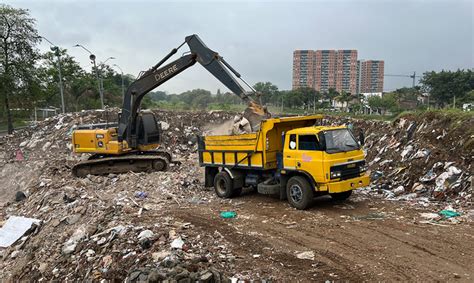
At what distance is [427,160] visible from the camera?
11.6m

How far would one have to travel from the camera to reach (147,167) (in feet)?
50.0

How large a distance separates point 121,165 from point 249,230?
8389 millimetres

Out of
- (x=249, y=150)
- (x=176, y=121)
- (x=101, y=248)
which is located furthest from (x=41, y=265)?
(x=176, y=121)

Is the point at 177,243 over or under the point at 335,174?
under

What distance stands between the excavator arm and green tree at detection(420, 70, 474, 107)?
25590 mm

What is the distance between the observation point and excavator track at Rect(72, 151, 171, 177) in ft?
48.9

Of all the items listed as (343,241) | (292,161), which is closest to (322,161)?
(292,161)

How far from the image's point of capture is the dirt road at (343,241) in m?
6.05

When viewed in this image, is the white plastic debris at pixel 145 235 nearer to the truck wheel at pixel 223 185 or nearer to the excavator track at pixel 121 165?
the truck wheel at pixel 223 185

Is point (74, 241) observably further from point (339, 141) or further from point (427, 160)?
point (427, 160)

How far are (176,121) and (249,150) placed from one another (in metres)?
17.3

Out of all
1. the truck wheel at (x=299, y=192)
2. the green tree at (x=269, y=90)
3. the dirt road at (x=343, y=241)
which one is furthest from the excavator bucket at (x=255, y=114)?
the green tree at (x=269, y=90)

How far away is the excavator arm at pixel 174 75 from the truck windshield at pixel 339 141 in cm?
224

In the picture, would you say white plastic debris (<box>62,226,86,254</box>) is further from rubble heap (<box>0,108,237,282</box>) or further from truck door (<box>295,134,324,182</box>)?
truck door (<box>295,134,324,182</box>)
